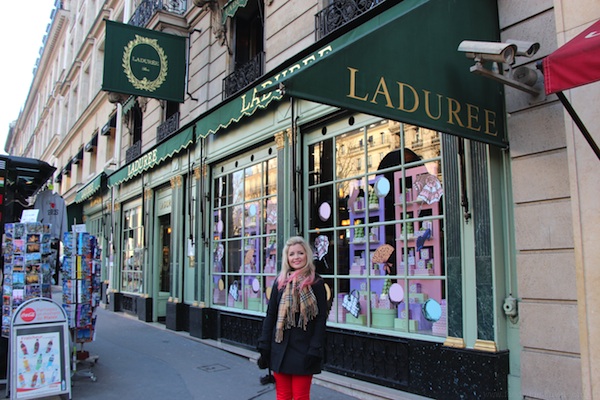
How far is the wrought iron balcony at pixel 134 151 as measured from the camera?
15052 mm

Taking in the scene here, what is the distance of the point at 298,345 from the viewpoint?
3.88 metres

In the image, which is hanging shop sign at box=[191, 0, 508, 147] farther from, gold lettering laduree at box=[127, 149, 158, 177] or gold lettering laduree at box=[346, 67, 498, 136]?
gold lettering laduree at box=[127, 149, 158, 177]

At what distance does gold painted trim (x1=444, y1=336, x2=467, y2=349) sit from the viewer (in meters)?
5.01

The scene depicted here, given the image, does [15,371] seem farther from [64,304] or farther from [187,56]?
[187,56]

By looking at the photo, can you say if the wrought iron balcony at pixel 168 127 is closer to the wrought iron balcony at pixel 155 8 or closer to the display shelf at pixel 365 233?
the wrought iron balcony at pixel 155 8

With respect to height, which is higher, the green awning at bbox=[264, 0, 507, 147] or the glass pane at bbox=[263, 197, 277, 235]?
the green awning at bbox=[264, 0, 507, 147]

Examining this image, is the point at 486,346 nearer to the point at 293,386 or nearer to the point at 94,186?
the point at 293,386

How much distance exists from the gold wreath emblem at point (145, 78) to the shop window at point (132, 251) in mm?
4659

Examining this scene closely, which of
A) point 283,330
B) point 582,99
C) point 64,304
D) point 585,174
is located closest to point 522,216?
point 585,174

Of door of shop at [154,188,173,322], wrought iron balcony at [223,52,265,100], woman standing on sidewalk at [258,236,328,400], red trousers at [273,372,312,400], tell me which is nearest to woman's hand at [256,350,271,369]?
woman standing on sidewalk at [258,236,328,400]

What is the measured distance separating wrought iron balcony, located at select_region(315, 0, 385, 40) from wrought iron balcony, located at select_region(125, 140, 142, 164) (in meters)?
8.97

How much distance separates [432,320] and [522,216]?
65.9 inches

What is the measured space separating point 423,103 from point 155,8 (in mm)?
10544

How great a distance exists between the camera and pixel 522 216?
15.3 ft
